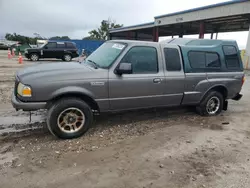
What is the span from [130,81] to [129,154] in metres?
1.46

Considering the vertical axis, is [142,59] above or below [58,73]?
above

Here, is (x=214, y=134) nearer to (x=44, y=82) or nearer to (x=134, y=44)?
(x=134, y=44)

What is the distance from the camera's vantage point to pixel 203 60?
207 inches

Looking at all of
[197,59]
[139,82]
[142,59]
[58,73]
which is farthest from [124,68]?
[197,59]

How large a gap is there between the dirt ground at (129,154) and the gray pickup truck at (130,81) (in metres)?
0.47

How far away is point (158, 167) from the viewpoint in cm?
317

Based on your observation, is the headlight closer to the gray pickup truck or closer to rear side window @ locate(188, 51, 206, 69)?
the gray pickup truck

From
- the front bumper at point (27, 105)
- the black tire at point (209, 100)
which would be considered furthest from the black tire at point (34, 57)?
the black tire at point (209, 100)

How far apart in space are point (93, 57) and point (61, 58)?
614 inches

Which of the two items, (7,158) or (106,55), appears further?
(106,55)

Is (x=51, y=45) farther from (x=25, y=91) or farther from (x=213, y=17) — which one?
(x=25, y=91)

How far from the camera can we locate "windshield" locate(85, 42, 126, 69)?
14.0ft

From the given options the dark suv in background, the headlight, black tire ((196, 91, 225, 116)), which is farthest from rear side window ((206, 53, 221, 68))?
the dark suv in background

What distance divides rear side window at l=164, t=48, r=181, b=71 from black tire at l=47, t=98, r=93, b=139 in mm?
Result: 2043
